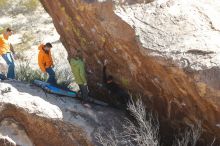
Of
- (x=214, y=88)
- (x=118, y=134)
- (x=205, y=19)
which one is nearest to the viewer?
(x=214, y=88)

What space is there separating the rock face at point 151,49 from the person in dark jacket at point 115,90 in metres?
0.23

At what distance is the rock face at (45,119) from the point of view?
11.3 metres

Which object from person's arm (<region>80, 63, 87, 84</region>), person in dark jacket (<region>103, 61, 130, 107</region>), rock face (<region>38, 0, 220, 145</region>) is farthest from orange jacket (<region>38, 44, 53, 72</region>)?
person in dark jacket (<region>103, 61, 130, 107</region>)

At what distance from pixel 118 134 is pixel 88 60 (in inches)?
78.7

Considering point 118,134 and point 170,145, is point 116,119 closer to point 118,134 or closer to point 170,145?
point 118,134

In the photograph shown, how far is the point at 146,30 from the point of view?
973 centimetres

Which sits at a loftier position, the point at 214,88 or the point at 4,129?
the point at 214,88

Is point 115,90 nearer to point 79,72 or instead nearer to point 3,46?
point 79,72

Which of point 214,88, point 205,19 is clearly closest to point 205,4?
point 205,19

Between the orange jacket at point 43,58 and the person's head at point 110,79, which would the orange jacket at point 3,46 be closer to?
the orange jacket at point 43,58

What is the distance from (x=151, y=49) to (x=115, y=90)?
2.49 meters

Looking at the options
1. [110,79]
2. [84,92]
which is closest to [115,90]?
[110,79]

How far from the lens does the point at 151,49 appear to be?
9562 mm

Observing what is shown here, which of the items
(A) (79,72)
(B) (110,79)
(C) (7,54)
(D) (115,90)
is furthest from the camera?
(C) (7,54)
